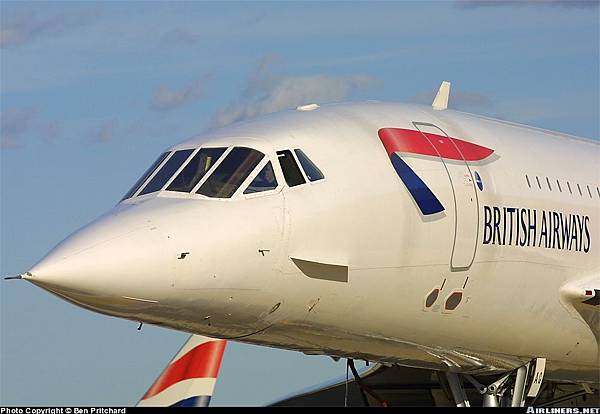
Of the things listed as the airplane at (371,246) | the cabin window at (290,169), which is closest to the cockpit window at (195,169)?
the airplane at (371,246)

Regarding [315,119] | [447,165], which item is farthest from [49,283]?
[447,165]

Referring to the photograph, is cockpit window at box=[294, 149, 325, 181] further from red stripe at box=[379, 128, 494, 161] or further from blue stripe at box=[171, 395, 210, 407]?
blue stripe at box=[171, 395, 210, 407]

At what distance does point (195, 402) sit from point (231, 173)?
12.3 meters

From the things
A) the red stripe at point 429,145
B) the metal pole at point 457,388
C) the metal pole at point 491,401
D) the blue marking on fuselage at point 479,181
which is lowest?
the metal pole at point 491,401

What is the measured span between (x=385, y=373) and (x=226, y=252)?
9631 mm

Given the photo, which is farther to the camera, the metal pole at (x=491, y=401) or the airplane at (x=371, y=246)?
the metal pole at (x=491, y=401)

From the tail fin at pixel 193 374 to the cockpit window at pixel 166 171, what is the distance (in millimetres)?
11454

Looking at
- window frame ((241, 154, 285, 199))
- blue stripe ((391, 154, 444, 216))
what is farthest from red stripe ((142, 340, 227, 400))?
window frame ((241, 154, 285, 199))

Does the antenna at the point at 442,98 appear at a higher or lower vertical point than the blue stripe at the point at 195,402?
higher

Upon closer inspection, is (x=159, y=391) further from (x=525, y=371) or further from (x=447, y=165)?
(x=447, y=165)

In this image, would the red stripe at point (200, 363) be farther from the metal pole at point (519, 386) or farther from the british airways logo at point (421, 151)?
the british airways logo at point (421, 151)

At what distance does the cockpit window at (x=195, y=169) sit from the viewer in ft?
54.2

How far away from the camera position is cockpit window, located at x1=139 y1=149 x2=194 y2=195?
16.8 metres

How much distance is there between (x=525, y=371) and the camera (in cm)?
2067
